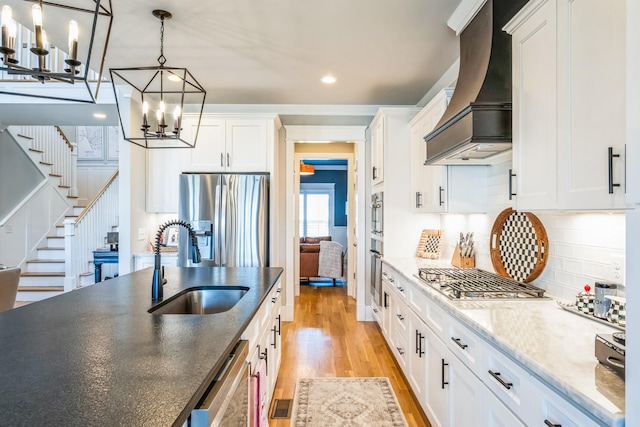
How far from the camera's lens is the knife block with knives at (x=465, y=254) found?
9.91 feet

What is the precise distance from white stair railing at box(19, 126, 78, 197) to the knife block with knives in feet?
22.1

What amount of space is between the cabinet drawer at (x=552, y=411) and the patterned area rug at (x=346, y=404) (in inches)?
56.3

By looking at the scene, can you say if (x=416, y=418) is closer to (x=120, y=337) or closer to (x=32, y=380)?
(x=120, y=337)

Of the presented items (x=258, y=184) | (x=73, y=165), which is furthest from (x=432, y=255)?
(x=73, y=165)

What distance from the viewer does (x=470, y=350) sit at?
1639mm

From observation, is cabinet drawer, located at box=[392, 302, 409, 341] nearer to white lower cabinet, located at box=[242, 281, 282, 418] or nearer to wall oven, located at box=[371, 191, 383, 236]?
white lower cabinet, located at box=[242, 281, 282, 418]

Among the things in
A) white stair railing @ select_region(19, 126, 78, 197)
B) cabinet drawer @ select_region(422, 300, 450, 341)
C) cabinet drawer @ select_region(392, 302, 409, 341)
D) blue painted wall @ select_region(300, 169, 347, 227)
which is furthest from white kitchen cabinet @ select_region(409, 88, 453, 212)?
blue painted wall @ select_region(300, 169, 347, 227)

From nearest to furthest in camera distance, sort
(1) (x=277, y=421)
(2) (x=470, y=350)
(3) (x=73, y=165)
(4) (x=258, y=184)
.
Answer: (2) (x=470, y=350), (1) (x=277, y=421), (4) (x=258, y=184), (3) (x=73, y=165)

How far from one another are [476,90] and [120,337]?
195 cm

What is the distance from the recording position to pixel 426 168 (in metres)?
3.26

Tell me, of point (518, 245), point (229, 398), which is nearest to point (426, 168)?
point (518, 245)

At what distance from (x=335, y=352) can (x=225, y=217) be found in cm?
175

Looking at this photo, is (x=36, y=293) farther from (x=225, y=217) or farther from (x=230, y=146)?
(x=230, y=146)

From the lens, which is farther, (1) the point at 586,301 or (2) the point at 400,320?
(2) the point at 400,320
